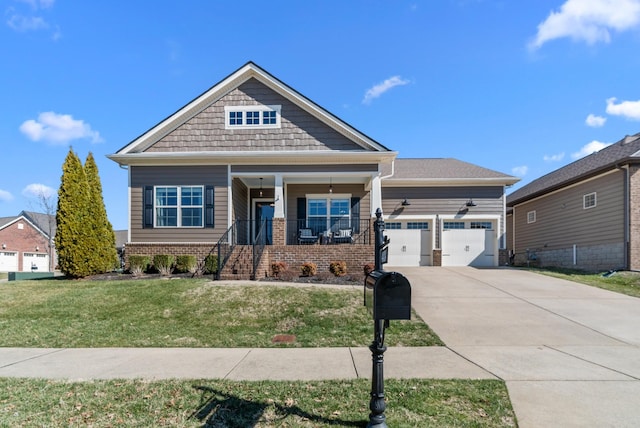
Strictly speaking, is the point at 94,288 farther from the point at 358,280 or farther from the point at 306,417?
the point at 306,417

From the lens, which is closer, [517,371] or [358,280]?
[517,371]

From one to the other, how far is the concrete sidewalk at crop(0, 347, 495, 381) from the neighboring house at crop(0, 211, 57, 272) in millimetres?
35743

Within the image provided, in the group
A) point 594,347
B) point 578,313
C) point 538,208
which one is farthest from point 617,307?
point 538,208

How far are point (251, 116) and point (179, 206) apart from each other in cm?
424

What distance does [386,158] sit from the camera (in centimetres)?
1382

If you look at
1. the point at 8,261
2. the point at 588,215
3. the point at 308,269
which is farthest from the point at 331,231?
the point at 8,261

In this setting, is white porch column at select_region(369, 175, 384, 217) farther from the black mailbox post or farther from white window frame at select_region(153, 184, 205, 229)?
the black mailbox post

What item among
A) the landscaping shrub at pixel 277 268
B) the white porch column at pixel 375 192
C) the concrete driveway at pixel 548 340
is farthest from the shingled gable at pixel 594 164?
the landscaping shrub at pixel 277 268

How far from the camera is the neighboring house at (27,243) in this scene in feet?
111

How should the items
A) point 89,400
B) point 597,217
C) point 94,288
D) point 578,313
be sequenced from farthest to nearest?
1. point 597,217
2. point 94,288
3. point 578,313
4. point 89,400

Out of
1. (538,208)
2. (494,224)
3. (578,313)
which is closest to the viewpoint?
(578,313)

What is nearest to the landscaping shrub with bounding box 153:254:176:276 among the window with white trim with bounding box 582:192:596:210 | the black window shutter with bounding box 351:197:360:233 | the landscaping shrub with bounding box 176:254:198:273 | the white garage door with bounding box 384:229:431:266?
the landscaping shrub with bounding box 176:254:198:273

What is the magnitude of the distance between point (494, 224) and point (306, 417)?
15872 millimetres

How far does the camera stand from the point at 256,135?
14.2 m
